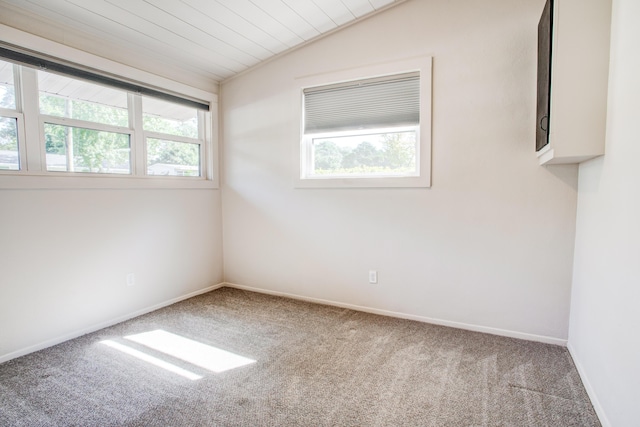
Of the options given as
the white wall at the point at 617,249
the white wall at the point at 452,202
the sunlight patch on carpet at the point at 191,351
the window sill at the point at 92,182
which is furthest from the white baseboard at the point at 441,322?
the window sill at the point at 92,182

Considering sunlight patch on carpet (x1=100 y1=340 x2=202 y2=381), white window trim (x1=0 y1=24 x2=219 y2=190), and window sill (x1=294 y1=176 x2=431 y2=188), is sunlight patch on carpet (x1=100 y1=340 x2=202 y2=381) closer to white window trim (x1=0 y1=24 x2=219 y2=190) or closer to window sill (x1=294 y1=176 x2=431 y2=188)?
white window trim (x1=0 y1=24 x2=219 y2=190)

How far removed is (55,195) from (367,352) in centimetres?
268

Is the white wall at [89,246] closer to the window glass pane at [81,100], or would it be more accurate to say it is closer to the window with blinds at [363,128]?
the window glass pane at [81,100]

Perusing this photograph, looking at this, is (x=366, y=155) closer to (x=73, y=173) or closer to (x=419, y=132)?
(x=419, y=132)

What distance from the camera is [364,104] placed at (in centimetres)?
331

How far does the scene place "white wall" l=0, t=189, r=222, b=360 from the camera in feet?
8.18

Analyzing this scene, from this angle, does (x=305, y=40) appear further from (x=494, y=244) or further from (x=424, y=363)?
(x=424, y=363)

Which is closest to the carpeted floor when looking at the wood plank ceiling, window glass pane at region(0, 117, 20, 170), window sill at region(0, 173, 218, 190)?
window sill at region(0, 173, 218, 190)

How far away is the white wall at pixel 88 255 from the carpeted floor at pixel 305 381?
0.24m

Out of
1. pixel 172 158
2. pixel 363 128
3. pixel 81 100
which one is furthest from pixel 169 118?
pixel 363 128

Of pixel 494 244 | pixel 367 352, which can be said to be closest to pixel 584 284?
pixel 494 244

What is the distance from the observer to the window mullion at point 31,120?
2529 mm

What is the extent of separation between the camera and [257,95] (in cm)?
387

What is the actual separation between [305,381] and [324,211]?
1744 millimetres
